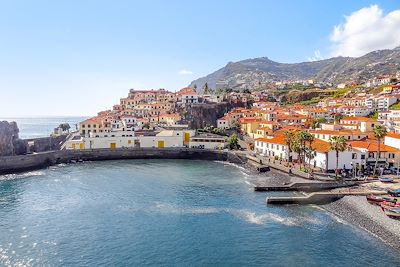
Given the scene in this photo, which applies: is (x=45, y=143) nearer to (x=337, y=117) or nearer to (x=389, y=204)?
(x=389, y=204)

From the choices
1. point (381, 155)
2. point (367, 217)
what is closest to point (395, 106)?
point (381, 155)

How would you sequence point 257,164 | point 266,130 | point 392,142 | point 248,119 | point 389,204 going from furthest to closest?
1. point 248,119
2. point 266,130
3. point 257,164
4. point 392,142
5. point 389,204

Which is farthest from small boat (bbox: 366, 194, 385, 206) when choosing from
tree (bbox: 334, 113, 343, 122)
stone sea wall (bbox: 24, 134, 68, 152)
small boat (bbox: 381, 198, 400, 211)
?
stone sea wall (bbox: 24, 134, 68, 152)

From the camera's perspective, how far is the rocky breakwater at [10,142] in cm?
8969

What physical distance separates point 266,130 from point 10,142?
235ft

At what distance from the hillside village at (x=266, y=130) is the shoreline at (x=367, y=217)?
602 inches

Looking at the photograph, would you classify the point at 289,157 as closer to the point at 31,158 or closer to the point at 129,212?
the point at 129,212

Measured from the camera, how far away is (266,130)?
108812 mm

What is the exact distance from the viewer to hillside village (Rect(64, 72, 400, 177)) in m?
70.8

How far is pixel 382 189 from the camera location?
5678 centimetres

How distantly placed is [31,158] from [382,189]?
253 ft

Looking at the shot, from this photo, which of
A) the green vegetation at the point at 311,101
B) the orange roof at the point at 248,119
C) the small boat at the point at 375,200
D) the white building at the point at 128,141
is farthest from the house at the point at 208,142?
the green vegetation at the point at 311,101

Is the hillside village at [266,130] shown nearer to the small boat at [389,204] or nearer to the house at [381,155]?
the house at [381,155]

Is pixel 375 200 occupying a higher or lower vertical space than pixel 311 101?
lower
